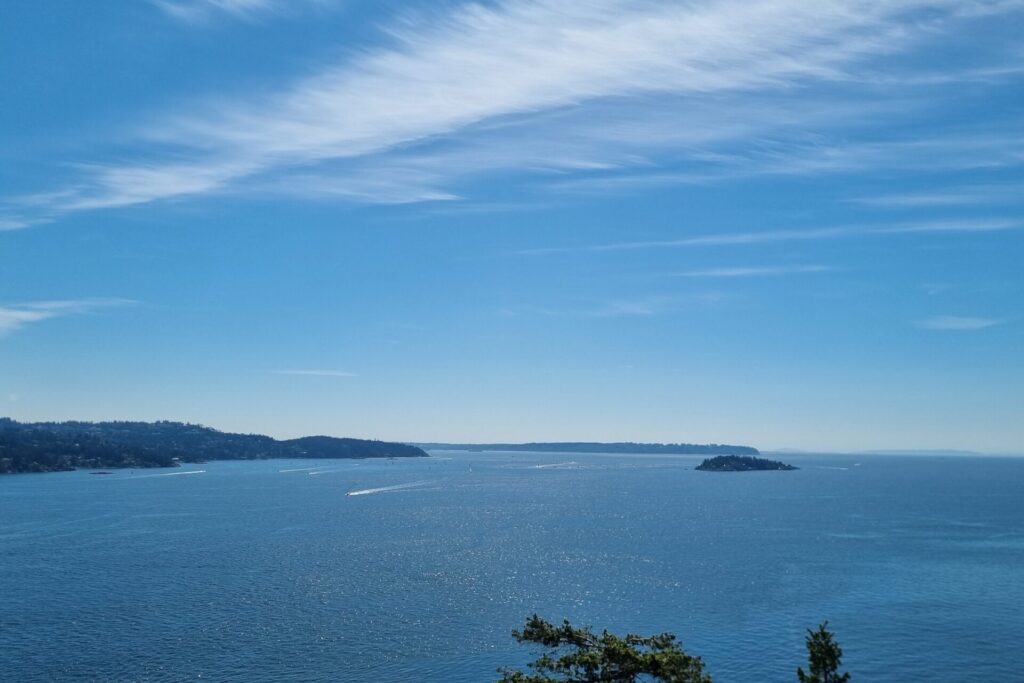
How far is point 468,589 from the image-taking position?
72.8 meters

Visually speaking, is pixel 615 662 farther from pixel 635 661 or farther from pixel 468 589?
pixel 468 589

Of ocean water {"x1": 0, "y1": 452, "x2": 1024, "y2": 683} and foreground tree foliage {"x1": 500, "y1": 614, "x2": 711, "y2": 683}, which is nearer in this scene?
foreground tree foliage {"x1": 500, "y1": 614, "x2": 711, "y2": 683}

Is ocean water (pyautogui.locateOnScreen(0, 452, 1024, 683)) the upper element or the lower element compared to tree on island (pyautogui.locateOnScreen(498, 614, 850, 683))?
lower

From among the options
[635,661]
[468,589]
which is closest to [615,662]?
[635,661]

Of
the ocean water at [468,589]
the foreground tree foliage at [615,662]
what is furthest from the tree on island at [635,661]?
the ocean water at [468,589]

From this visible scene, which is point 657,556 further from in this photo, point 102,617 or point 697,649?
point 102,617

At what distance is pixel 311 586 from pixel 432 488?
12501cm

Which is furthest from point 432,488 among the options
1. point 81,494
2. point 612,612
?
point 612,612

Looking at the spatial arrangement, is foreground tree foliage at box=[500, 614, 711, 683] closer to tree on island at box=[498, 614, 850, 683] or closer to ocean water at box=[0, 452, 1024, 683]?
tree on island at box=[498, 614, 850, 683]

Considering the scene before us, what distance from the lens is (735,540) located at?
106062mm

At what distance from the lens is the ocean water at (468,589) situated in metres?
52.6

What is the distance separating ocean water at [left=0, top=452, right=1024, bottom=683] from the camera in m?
52.6

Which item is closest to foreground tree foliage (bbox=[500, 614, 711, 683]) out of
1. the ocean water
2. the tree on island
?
the tree on island

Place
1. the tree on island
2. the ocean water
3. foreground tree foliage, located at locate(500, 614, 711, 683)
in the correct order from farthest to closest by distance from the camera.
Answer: the ocean water, foreground tree foliage, located at locate(500, 614, 711, 683), the tree on island
